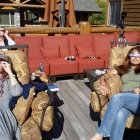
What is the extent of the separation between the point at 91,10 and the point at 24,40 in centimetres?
1279

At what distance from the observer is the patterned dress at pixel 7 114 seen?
92.4 inches

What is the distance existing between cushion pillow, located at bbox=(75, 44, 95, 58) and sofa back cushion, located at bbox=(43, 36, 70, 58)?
268 mm

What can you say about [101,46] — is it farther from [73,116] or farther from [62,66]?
[73,116]

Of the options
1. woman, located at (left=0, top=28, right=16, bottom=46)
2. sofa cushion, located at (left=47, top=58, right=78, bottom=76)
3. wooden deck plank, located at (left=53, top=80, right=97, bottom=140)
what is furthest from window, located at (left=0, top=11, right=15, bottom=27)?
woman, located at (left=0, top=28, right=16, bottom=46)

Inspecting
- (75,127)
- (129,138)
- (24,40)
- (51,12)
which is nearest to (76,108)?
(75,127)

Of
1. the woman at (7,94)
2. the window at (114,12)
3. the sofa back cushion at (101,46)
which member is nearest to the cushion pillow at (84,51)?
the sofa back cushion at (101,46)

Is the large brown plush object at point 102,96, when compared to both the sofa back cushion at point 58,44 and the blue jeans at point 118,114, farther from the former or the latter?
the sofa back cushion at point 58,44

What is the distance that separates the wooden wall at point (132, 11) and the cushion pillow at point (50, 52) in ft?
18.2

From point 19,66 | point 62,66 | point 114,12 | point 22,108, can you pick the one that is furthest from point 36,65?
point 114,12

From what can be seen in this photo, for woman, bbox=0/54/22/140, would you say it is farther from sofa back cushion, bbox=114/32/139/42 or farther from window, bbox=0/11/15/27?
window, bbox=0/11/15/27

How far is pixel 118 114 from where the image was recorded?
275cm

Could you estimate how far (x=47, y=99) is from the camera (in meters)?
2.74

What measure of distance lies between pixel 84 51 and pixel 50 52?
0.82 metres

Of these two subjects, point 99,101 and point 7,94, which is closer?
point 7,94
